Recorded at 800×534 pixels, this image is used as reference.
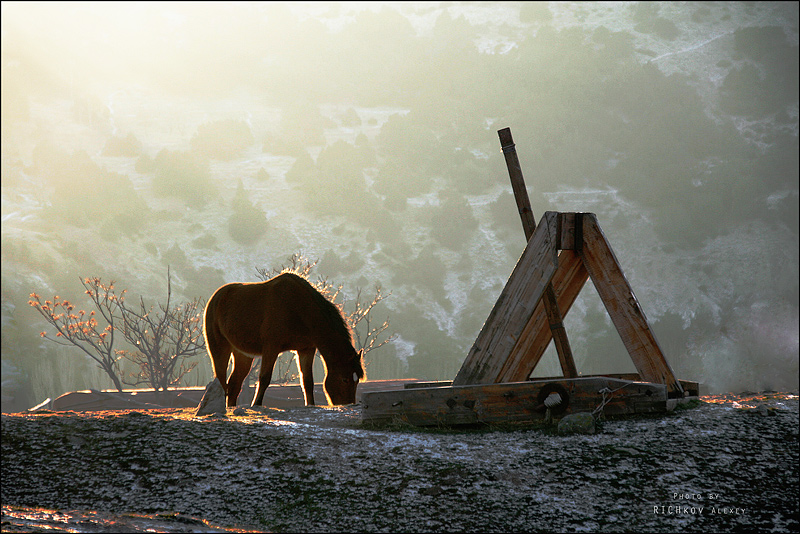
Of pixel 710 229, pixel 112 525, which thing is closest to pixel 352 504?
pixel 112 525

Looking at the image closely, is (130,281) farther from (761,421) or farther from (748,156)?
(748,156)

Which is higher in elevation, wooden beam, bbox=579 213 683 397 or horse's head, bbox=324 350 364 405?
wooden beam, bbox=579 213 683 397

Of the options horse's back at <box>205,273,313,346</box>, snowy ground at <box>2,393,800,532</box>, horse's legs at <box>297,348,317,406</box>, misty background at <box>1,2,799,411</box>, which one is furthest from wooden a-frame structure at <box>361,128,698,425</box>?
misty background at <box>1,2,799,411</box>

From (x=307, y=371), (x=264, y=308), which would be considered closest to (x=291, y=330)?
(x=264, y=308)

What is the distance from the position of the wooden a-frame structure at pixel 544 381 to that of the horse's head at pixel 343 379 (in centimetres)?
204

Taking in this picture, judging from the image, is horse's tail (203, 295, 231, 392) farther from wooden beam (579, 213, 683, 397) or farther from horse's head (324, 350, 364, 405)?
wooden beam (579, 213, 683, 397)

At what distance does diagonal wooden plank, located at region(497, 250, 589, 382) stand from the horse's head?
6.79 feet

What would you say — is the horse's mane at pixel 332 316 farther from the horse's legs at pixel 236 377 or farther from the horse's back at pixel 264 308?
the horse's legs at pixel 236 377

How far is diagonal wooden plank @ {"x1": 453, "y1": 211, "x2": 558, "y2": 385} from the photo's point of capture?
5.25 m

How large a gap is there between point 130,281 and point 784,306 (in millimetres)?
50211

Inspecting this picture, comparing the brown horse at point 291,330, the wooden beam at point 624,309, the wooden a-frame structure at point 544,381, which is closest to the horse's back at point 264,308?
the brown horse at point 291,330

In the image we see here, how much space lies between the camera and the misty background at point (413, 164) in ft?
151

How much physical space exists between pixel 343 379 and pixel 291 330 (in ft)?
2.88

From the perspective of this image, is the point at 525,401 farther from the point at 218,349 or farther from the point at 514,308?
the point at 218,349
